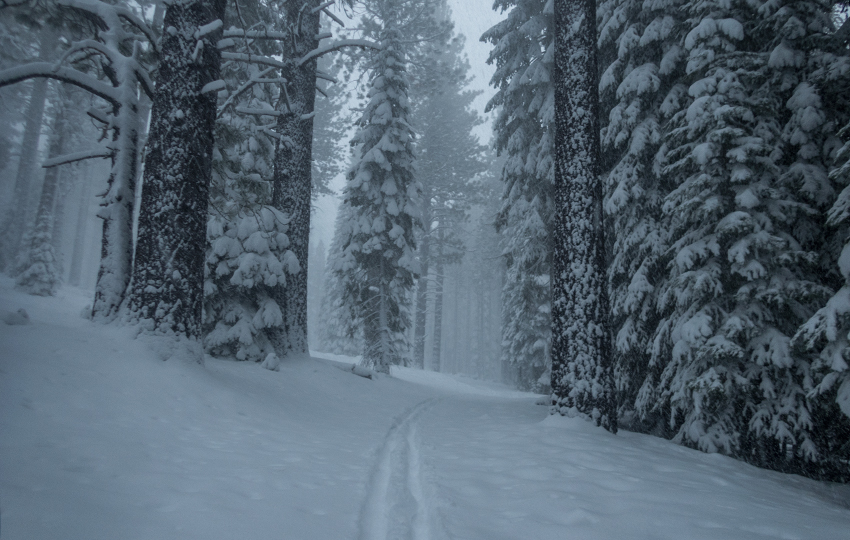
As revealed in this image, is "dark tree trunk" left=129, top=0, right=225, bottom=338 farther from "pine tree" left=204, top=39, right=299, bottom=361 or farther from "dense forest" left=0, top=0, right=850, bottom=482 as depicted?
"pine tree" left=204, top=39, right=299, bottom=361

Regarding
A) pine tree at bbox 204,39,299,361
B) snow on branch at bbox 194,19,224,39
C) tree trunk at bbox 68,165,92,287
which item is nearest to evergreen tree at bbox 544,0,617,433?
snow on branch at bbox 194,19,224,39

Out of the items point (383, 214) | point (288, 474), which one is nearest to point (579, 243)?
point (288, 474)

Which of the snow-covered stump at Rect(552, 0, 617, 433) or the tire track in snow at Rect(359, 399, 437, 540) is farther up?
the snow-covered stump at Rect(552, 0, 617, 433)

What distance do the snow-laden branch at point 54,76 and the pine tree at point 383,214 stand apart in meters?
9.93

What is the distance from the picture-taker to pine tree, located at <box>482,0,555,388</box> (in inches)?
484

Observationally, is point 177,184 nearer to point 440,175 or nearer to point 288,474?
point 288,474

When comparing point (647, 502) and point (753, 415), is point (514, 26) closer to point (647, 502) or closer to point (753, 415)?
point (753, 415)

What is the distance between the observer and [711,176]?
6684mm

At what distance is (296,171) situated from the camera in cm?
1059

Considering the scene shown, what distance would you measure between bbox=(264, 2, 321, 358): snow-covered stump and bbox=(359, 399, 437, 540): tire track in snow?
18.7 feet

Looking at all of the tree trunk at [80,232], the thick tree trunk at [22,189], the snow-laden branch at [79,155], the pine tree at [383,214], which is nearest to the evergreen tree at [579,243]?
the snow-laden branch at [79,155]

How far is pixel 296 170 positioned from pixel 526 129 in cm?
745

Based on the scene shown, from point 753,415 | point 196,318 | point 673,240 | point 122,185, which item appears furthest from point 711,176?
point 122,185

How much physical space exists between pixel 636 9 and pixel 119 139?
10.8 metres
